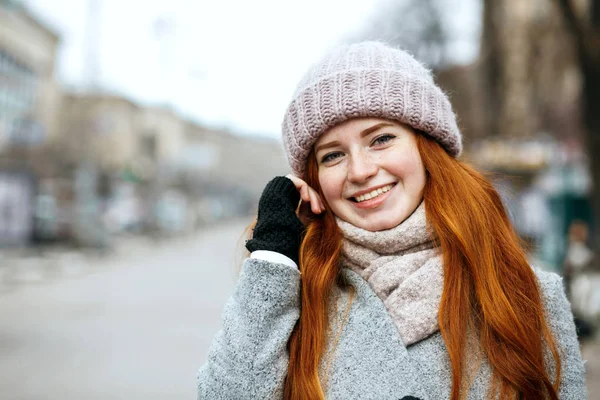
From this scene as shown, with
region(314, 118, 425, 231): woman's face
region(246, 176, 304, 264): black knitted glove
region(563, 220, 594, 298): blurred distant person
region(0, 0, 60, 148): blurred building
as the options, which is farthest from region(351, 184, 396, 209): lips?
region(0, 0, 60, 148): blurred building

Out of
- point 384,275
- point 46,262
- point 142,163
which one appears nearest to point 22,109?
point 46,262

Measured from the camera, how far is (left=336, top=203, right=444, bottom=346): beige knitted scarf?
1.79 metres

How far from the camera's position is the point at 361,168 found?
185 cm

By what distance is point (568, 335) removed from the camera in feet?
5.78

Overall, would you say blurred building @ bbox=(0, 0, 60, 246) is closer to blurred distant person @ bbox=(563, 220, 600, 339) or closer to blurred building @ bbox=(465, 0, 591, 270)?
blurred building @ bbox=(465, 0, 591, 270)

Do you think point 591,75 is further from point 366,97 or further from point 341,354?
point 341,354

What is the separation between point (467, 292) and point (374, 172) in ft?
1.60

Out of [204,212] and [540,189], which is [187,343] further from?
[204,212]

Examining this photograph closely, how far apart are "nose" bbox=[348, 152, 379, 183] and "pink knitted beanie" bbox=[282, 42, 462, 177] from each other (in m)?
0.14

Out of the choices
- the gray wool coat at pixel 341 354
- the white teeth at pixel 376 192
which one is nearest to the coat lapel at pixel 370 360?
the gray wool coat at pixel 341 354

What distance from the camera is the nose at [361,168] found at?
185cm

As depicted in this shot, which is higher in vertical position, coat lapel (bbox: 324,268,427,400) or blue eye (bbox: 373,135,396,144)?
blue eye (bbox: 373,135,396,144)

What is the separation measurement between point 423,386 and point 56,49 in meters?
38.2

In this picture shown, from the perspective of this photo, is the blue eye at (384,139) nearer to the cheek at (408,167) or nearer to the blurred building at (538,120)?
the cheek at (408,167)
